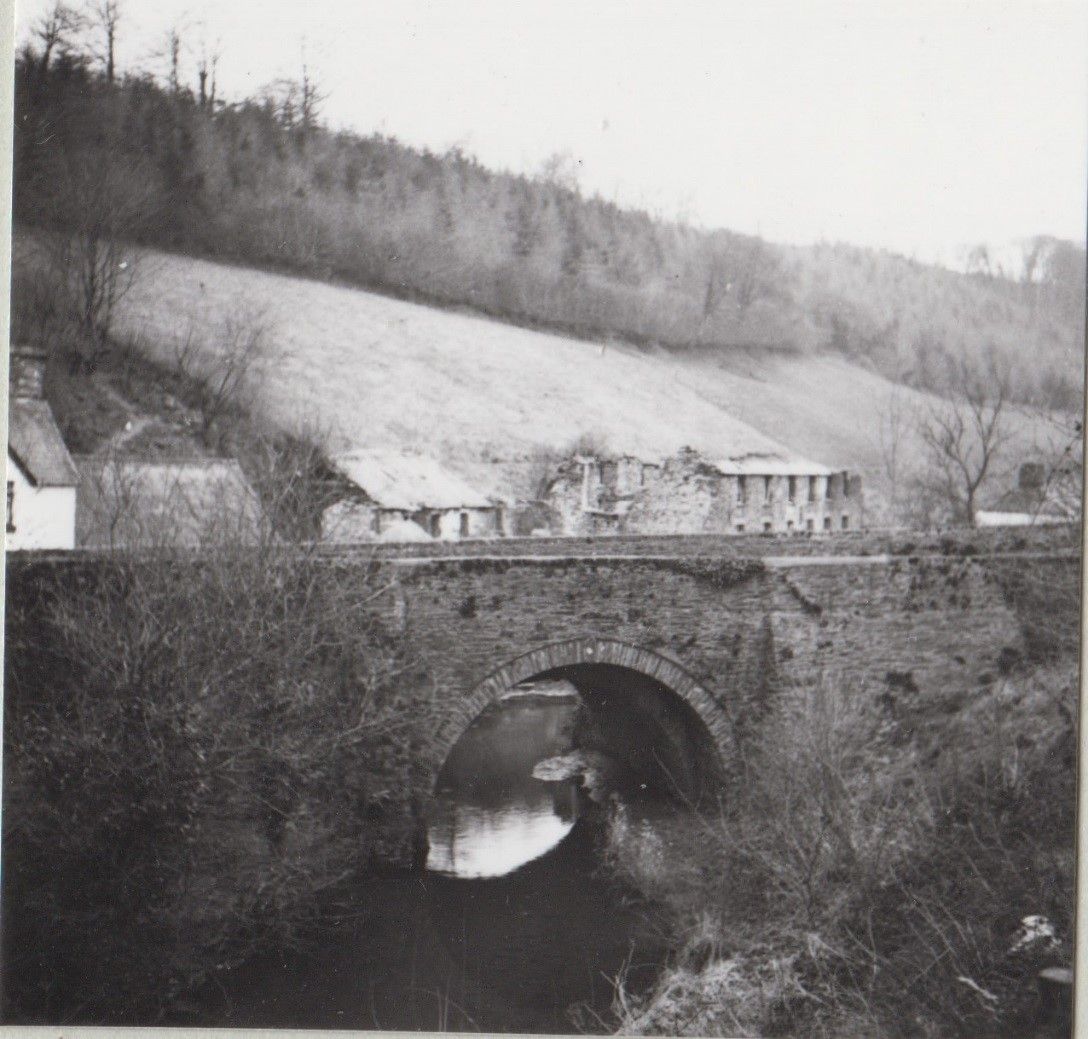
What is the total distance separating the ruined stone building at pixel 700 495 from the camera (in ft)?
18.4

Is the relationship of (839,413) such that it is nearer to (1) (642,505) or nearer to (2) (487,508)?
(1) (642,505)

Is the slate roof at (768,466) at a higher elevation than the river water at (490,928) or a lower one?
higher

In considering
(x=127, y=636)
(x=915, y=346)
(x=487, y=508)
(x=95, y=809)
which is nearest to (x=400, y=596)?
(x=487, y=508)

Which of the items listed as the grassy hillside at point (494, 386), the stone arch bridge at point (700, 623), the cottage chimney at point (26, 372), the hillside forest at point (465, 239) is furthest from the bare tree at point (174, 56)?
the stone arch bridge at point (700, 623)

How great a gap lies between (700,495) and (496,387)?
4.14ft

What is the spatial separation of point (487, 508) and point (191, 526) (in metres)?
1.66

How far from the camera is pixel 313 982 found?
4.97m

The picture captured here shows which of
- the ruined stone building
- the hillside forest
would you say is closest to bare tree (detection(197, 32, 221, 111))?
the hillside forest

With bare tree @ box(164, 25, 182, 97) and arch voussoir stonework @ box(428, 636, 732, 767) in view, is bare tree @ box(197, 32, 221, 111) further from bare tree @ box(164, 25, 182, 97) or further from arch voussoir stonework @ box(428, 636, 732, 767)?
arch voussoir stonework @ box(428, 636, 732, 767)

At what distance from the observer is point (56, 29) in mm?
4648

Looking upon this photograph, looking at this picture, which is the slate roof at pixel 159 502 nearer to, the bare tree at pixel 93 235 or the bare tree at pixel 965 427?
the bare tree at pixel 93 235

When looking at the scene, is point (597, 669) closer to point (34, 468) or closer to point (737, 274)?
point (737, 274)

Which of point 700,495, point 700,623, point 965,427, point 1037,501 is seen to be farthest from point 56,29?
point 1037,501

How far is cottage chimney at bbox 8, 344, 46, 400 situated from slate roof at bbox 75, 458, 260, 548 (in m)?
0.45
